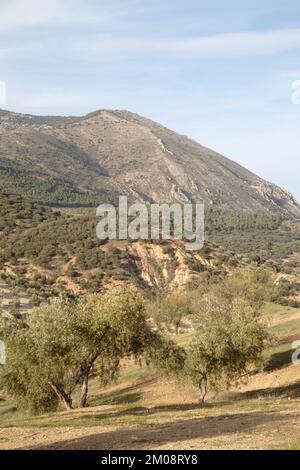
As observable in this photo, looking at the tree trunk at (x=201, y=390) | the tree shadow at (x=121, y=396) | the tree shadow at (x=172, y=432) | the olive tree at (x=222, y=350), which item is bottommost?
the tree shadow at (x=121, y=396)

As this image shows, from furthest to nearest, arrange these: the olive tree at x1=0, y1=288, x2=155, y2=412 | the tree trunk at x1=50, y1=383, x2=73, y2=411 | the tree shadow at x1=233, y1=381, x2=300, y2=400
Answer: the tree trunk at x1=50, y1=383, x2=73, y2=411 < the tree shadow at x1=233, y1=381, x2=300, y2=400 < the olive tree at x1=0, y1=288, x2=155, y2=412

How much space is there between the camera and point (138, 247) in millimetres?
122312

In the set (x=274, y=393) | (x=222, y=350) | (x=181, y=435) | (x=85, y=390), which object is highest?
(x=181, y=435)

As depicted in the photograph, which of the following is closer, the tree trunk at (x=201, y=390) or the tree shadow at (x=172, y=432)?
the tree shadow at (x=172, y=432)

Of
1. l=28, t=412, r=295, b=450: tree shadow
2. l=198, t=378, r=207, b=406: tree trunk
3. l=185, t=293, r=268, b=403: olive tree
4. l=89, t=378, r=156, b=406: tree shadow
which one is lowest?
l=89, t=378, r=156, b=406: tree shadow

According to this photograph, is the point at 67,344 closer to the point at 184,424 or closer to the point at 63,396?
the point at 63,396

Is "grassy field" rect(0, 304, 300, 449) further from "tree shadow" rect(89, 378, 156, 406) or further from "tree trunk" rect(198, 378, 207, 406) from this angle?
"tree trunk" rect(198, 378, 207, 406)

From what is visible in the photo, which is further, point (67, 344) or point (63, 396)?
point (63, 396)

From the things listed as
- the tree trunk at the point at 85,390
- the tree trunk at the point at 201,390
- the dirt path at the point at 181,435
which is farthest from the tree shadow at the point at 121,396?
the dirt path at the point at 181,435

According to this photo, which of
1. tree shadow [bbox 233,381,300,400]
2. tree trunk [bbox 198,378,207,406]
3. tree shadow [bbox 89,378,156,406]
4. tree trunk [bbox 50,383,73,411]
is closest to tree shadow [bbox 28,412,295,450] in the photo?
tree shadow [bbox 233,381,300,400]

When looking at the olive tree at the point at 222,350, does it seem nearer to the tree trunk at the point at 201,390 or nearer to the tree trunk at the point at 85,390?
the tree trunk at the point at 201,390

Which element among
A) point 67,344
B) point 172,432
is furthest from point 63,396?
point 172,432
